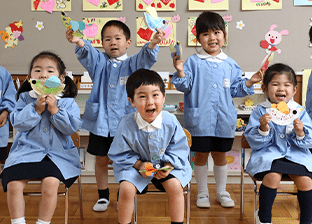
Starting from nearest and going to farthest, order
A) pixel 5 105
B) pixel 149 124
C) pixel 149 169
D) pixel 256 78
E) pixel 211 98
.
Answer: pixel 149 169 → pixel 149 124 → pixel 256 78 → pixel 211 98 → pixel 5 105

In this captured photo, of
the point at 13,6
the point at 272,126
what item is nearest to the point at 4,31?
the point at 13,6

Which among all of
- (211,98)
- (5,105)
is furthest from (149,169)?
(5,105)

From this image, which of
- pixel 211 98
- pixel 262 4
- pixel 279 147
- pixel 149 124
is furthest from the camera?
pixel 262 4

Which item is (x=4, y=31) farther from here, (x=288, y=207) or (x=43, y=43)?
(x=288, y=207)

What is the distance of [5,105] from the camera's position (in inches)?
91.5

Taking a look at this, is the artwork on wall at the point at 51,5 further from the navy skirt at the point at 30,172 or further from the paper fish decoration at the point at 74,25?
the navy skirt at the point at 30,172

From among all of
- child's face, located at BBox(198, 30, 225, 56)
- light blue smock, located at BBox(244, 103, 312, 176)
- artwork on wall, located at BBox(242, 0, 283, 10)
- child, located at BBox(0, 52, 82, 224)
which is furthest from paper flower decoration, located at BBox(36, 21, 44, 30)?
light blue smock, located at BBox(244, 103, 312, 176)

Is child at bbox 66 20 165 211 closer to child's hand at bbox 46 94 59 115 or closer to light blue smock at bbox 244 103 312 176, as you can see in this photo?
child's hand at bbox 46 94 59 115

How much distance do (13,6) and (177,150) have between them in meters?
2.26

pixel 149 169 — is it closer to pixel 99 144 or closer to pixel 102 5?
pixel 99 144

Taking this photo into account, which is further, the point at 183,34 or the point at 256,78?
the point at 183,34

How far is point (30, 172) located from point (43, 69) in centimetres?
59

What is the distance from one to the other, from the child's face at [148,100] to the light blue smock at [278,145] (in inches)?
23.1

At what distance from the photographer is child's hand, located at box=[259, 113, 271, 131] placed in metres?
1.72
